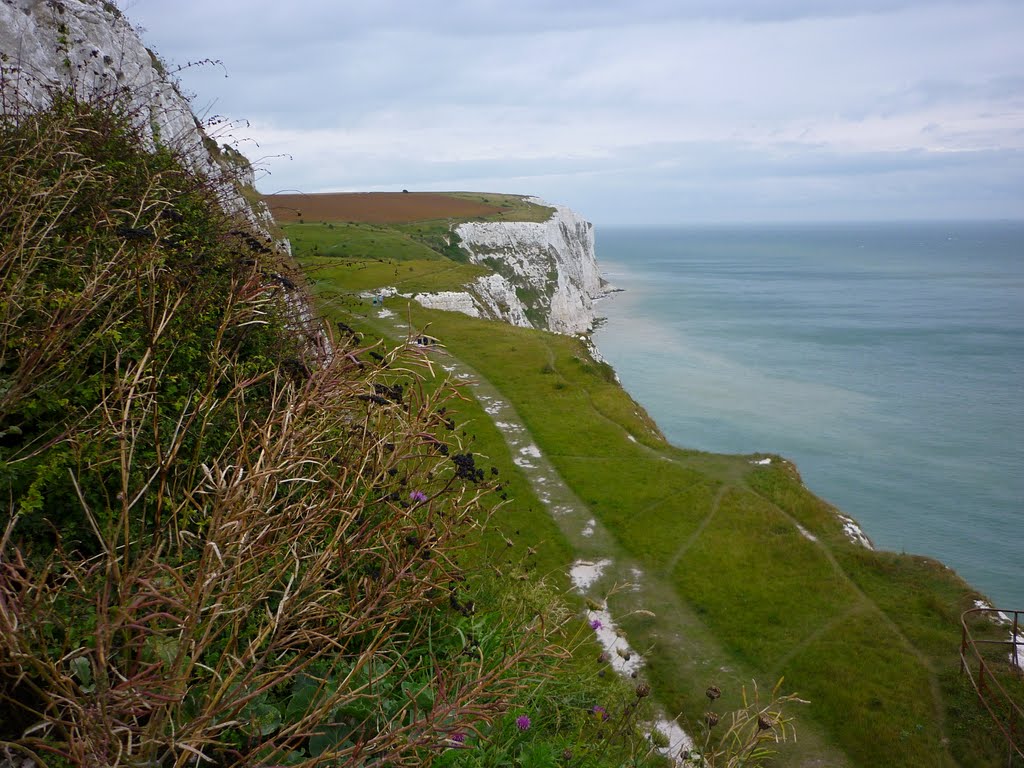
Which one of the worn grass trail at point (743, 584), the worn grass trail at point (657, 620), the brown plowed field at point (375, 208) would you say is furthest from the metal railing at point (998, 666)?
the brown plowed field at point (375, 208)

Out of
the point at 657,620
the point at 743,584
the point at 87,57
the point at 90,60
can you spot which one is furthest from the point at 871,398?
the point at 90,60

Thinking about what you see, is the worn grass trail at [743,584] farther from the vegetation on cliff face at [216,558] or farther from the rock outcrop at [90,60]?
the rock outcrop at [90,60]

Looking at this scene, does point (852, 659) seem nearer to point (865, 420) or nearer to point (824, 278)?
point (865, 420)

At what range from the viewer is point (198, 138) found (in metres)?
20.6

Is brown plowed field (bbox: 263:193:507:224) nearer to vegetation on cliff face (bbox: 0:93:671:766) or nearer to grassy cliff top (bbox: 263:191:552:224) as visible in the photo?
grassy cliff top (bbox: 263:191:552:224)

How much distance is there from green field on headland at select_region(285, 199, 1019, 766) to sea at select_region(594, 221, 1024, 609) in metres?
23.3

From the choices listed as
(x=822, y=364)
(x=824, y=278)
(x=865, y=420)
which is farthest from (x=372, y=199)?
(x=824, y=278)

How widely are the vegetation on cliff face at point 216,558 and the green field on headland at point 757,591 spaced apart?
287cm

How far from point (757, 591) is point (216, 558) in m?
15.3

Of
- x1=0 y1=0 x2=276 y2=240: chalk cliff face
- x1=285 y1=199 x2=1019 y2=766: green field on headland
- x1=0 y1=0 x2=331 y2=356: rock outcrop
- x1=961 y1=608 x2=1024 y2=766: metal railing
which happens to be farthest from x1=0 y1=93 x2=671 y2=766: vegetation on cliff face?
x1=961 y1=608 x2=1024 y2=766: metal railing

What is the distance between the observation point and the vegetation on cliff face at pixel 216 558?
310 centimetres

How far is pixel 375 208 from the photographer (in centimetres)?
9694

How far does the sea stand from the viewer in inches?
1722

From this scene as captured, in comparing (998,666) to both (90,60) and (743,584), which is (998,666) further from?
(90,60)
